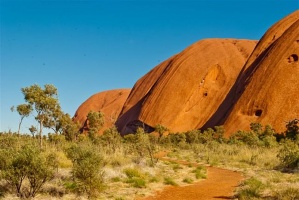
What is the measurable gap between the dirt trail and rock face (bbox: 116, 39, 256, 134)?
49.3 metres

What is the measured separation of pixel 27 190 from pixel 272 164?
44.6 ft

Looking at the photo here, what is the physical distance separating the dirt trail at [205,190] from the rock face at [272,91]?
106 feet

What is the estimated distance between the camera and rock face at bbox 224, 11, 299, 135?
151 ft

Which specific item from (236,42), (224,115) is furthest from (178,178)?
(236,42)

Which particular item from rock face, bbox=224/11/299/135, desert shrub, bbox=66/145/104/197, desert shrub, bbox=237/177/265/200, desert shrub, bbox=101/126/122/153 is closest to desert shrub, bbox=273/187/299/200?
desert shrub, bbox=237/177/265/200

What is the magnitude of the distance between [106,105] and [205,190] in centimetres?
9739

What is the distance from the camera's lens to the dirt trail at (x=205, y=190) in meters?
11.2

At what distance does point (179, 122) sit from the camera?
65.9 m

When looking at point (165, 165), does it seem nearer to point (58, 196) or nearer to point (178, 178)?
point (178, 178)

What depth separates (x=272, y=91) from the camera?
48.0m

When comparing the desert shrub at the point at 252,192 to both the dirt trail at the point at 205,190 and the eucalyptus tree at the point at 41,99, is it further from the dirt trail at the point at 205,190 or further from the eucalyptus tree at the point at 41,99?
the eucalyptus tree at the point at 41,99

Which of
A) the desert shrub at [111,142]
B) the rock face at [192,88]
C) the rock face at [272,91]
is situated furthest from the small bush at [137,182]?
the rock face at [192,88]

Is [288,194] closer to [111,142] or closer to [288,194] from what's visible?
[288,194]

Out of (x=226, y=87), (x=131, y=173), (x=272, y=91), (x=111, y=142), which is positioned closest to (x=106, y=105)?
(x=226, y=87)
